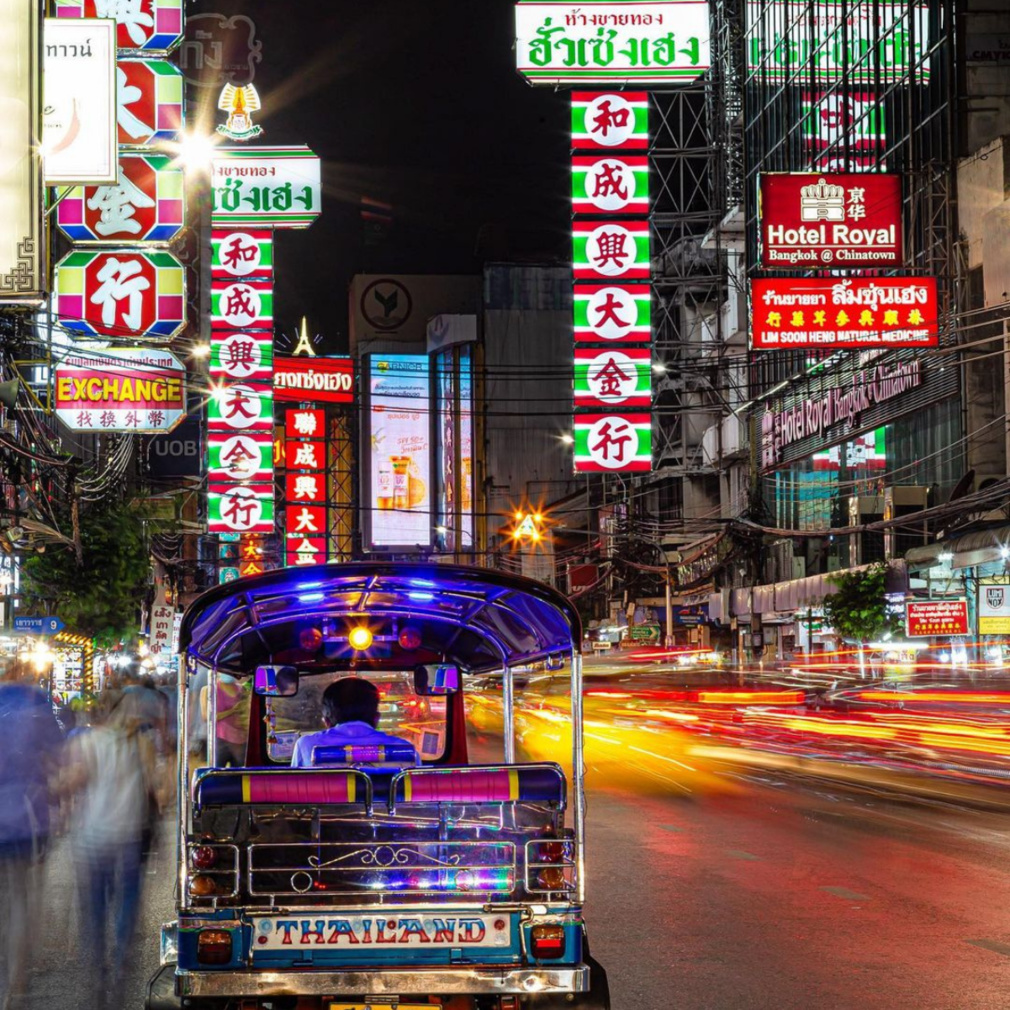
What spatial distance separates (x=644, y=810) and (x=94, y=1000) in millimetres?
10734

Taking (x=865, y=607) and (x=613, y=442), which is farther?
(x=865, y=607)

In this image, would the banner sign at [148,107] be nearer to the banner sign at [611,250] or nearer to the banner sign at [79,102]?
the banner sign at [79,102]

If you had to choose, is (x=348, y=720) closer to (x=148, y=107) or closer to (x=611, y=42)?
(x=148, y=107)

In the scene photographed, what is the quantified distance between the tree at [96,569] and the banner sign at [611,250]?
9.75m

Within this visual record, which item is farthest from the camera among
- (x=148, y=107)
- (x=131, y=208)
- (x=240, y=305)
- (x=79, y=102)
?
(x=240, y=305)

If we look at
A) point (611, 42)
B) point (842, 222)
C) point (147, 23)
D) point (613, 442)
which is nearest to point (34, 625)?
point (147, 23)

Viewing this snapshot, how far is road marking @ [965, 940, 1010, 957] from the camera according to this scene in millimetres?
9320

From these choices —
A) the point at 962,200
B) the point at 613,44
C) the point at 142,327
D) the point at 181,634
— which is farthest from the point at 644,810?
the point at 962,200

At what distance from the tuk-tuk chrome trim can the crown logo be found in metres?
22.3

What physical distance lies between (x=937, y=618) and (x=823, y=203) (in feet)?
39.5

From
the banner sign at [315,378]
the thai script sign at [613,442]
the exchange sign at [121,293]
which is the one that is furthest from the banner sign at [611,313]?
the banner sign at [315,378]

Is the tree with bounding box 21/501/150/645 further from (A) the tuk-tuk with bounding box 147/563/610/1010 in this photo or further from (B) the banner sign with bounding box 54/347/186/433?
(A) the tuk-tuk with bounding box 147/563/610/1010

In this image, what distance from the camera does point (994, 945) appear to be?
9.51 m

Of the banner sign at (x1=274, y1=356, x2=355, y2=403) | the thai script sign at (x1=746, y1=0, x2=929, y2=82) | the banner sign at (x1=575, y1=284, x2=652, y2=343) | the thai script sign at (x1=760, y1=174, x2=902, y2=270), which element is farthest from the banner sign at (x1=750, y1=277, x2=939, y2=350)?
the banner sign at (x1=274, y1=356, x2=355, y2=403)
